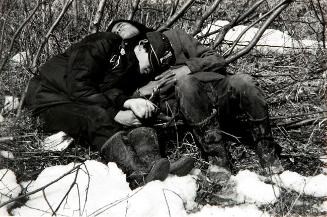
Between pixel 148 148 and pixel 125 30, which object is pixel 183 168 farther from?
pixel 125 30

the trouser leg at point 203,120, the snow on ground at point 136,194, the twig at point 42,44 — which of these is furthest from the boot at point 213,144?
the twig at point 42,44

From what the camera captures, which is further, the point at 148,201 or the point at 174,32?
the point at 174,32

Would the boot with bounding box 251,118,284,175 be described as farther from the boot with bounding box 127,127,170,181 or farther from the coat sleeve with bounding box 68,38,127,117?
the coat sleeve with bounding box 68,38,127,117

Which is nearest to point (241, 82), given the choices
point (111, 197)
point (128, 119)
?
point (128, 119)

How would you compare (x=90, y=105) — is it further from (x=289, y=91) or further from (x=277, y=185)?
(x=289, y=91)

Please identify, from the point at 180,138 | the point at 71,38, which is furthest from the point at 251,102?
the point at 71,38

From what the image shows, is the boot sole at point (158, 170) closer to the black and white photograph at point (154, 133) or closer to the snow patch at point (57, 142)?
the black and white photograph at point (154, 133)

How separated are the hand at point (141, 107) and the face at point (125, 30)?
2.09 ft

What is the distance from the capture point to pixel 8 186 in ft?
8.85

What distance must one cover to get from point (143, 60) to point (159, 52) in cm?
13

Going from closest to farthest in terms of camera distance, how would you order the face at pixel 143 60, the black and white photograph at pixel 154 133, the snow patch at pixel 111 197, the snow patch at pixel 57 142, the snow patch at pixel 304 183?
the snow patch at pixel 111 197 < the black and white photograph at pixel 154 133 < the snow patch at pixel 304 183 < the snow patch at pixel 57 142 < the face at pixel 143 60

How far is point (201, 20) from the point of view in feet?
13.1

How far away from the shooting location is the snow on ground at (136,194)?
2.49m

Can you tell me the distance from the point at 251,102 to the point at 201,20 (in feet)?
3.93
